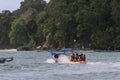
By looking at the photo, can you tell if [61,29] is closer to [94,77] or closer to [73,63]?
[73,63]

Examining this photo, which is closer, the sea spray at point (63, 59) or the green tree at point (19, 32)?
the sea spray at point (63, 59)

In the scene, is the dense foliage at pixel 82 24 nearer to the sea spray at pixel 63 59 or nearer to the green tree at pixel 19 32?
the green tree at pixel 19 32

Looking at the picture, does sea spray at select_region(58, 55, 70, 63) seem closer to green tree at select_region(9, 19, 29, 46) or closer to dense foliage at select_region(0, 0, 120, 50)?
dense foliage at select_region(0, 0, 120, 50)

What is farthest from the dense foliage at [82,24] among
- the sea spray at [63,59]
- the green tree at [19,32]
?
the sea spray at [63,59]

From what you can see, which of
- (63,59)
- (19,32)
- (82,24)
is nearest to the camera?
(63,59)

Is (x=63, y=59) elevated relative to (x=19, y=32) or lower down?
lower down

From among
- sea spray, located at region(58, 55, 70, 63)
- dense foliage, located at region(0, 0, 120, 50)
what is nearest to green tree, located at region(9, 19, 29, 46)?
dense foliage, located at region(0, 0, 120, 50)

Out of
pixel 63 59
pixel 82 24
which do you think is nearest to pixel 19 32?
pixel 82 24

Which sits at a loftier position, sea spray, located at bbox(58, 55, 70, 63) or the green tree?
the green tree

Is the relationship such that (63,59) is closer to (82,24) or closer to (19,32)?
(82,24)

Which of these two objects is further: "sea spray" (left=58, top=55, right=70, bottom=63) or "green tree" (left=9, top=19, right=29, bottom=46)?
"green tree" (left=9, top=19, right=29, bottom=46)

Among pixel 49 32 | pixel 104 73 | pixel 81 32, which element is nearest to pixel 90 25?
pixel 81 32

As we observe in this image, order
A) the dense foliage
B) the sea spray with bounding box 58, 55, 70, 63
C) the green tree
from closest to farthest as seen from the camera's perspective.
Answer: the sea spray with bounding box 58, 55, 70, 63 < the dense foliage < the green tree

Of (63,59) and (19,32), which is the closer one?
(63,59)
